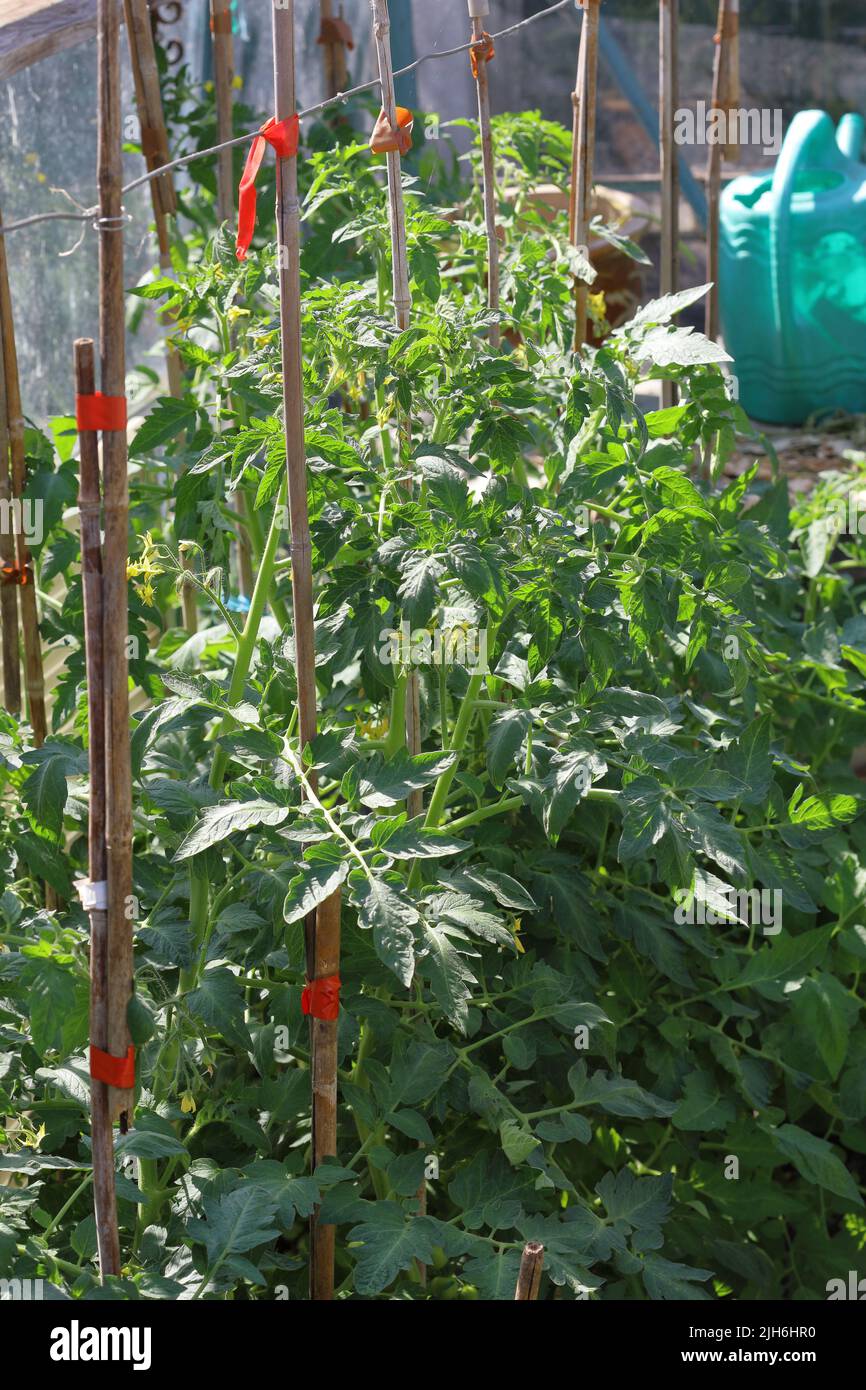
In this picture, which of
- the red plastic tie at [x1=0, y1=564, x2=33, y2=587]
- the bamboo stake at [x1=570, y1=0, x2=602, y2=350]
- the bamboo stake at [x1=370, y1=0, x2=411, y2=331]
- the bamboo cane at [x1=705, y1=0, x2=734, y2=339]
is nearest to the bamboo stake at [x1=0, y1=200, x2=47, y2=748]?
the red plastic tie at [x1=0, y1=564, x2=33, y2=587]

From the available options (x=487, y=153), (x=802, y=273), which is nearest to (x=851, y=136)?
(x=802, y=273)

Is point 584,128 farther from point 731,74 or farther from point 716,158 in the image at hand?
point 731,74

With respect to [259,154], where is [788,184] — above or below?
above

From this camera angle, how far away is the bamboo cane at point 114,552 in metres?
0.98

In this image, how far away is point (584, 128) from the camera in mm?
1869

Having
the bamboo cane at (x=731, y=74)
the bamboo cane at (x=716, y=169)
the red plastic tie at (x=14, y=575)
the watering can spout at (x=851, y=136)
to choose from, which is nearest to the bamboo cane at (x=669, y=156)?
the bamboo cane at (x=716, y=169)

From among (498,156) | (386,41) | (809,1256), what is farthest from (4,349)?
(809,1256)

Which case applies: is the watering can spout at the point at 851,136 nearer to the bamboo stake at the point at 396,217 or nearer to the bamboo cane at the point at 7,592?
the bamboo stake at the point at 396,217

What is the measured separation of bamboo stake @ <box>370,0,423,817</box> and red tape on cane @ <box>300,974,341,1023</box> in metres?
0.28

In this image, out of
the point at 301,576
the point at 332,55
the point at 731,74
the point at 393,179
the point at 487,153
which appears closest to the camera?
the point at 301,576

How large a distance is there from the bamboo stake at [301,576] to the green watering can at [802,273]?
2485mm

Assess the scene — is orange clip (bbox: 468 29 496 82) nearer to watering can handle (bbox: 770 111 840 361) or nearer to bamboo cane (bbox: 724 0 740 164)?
bamboo cane (bbox: 724 0 740 164)

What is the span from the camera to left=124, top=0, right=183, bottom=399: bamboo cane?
1904 millimetres

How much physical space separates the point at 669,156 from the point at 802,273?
1.40m
